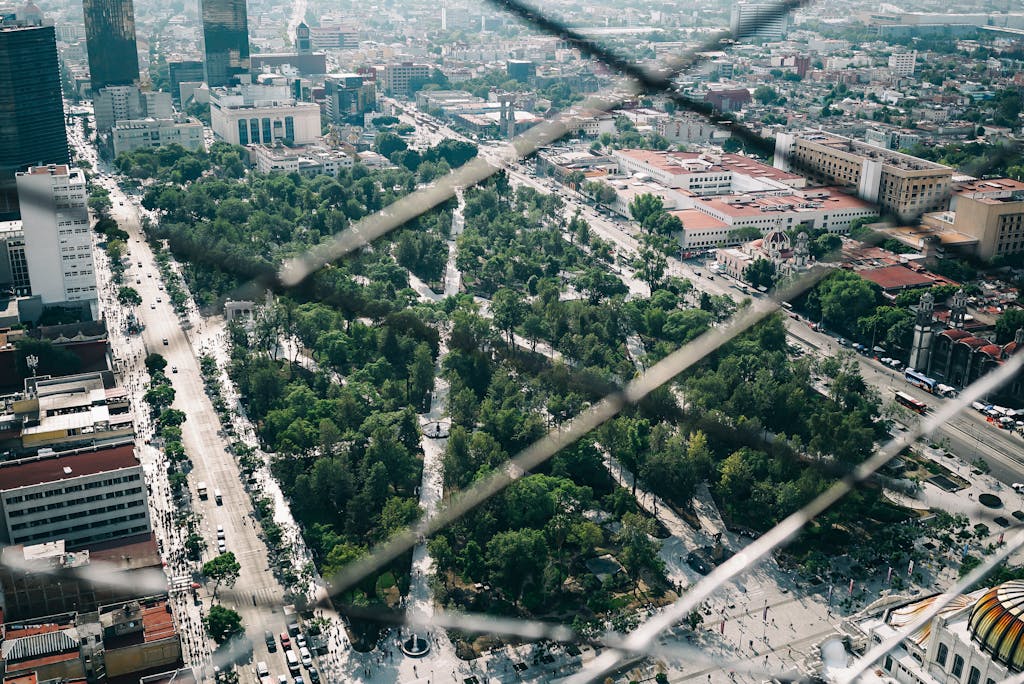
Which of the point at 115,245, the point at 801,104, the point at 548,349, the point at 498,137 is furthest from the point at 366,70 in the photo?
the point at 548,349

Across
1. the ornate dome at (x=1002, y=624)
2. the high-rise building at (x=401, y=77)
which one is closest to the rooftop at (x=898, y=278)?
the ornate dome at (x=1002, y=624)

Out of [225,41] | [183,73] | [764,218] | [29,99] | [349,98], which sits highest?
[225,41]

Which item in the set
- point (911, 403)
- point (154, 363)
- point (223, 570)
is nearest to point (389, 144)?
point (154, 363)

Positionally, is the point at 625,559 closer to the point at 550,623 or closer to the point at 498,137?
the point at 550,623

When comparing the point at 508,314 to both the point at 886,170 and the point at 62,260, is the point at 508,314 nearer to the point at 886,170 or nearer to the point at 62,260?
the point at 62,260

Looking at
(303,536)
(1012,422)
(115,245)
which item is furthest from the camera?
(115,245)

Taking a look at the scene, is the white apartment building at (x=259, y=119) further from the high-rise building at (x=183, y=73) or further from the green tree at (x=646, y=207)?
the green tree at (x=646, y=207)

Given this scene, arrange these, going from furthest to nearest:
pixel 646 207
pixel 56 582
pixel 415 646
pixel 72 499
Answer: pixel 646 207 → pixel 72 499 → pixel 415 646 → pixel 56 582
